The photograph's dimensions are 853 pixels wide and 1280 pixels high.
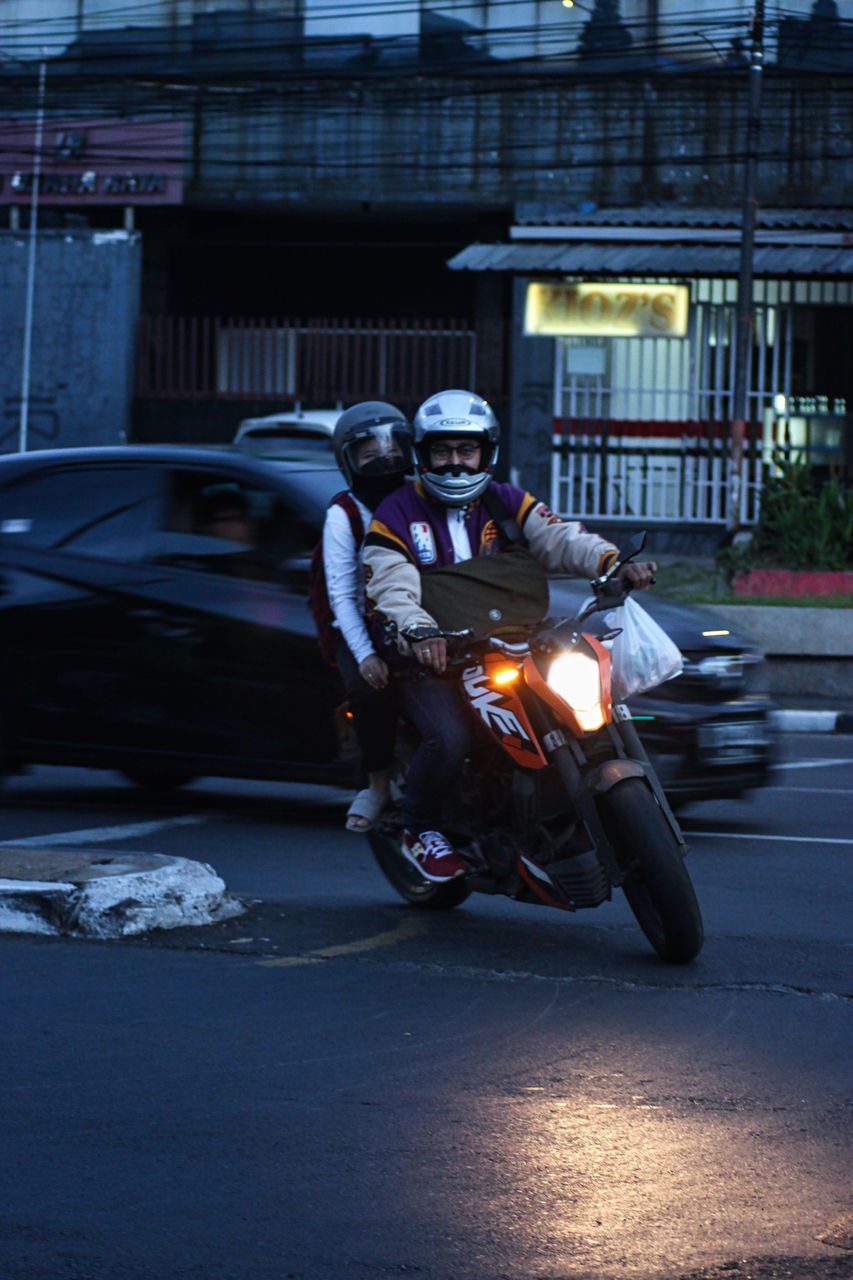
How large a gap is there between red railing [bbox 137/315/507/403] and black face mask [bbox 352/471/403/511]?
55.6 feet

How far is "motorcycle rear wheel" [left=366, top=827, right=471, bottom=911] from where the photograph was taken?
5.96 metres

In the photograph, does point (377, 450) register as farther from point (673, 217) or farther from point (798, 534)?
point (673, 217)

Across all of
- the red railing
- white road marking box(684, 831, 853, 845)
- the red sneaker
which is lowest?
white road marking box(684, 831, 853, 845)

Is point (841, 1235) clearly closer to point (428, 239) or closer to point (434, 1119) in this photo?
point (434, 1119)

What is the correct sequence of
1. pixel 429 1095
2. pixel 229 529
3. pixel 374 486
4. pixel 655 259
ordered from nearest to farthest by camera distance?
1. pixel 429 1095
2. pixel 374 486
3. pixel 229 529
4. pixel 655 259

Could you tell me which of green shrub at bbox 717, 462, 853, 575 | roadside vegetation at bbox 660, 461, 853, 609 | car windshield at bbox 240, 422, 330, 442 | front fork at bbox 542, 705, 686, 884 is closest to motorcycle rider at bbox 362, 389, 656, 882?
front fork at bbox 542, 705, 686, 884

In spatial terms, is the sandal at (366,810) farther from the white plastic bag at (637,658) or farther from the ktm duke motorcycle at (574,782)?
the white plastic bag at (637,658)

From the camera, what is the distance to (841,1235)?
3.19m

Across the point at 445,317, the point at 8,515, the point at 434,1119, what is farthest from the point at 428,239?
the point at 434,1119

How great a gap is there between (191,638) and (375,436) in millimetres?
2292

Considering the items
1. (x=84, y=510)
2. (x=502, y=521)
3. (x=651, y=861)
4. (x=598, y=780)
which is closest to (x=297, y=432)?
(x=84, y=510)

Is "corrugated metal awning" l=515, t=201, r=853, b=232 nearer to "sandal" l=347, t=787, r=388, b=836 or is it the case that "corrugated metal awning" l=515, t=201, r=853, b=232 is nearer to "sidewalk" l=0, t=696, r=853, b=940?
"sandal" l=347, t=787, r=388, b=836

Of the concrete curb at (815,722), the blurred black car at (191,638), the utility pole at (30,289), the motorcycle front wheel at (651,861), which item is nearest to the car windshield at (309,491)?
the blurred black car at (191,638)

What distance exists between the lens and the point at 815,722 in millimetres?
13008
